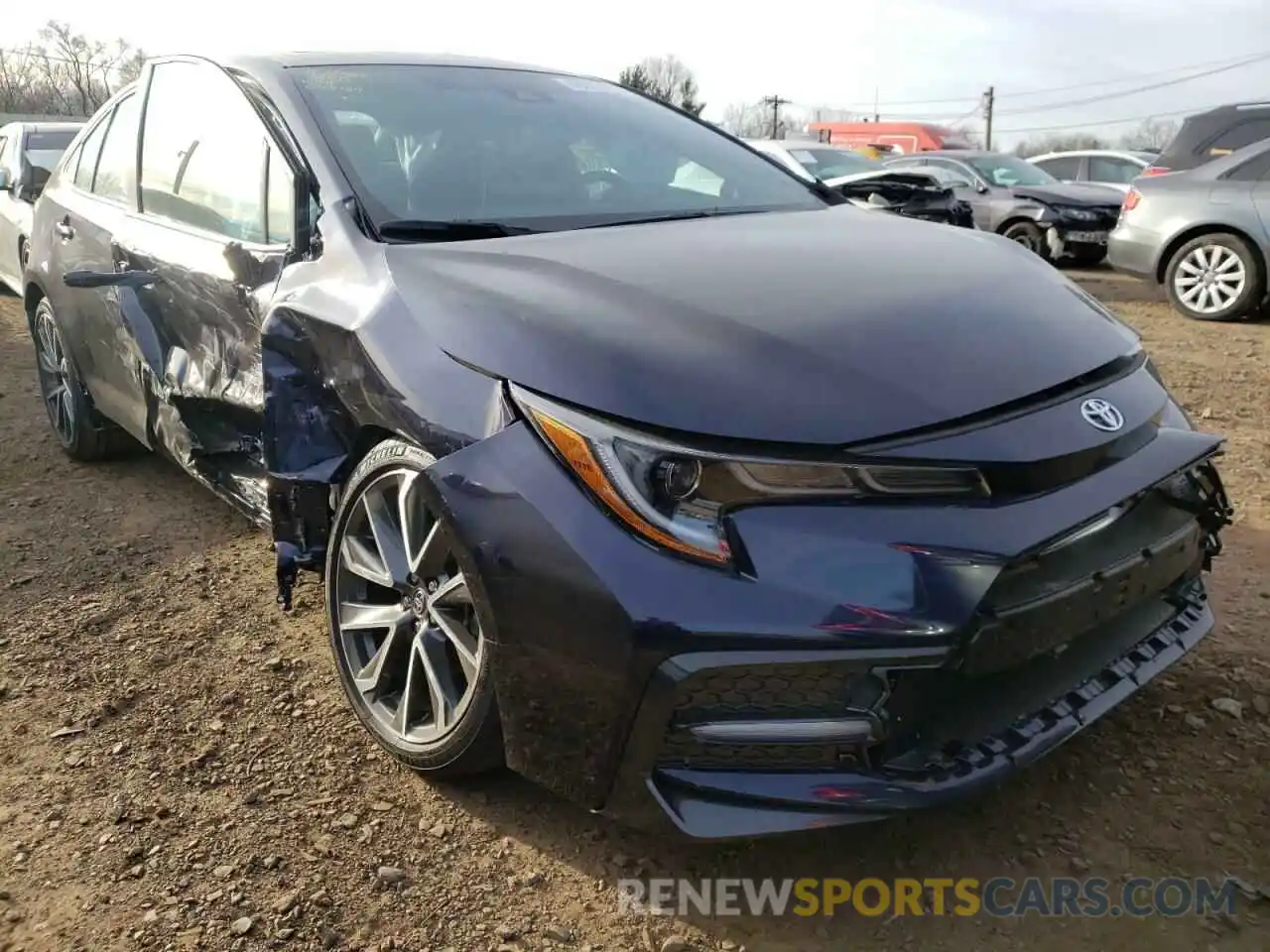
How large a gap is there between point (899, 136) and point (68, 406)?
101 ft

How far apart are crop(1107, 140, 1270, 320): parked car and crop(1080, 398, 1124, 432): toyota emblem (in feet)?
21.3

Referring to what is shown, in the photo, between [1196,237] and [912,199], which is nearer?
[912,199]

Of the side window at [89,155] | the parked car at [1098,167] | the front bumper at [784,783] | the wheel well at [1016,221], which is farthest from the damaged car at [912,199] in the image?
the parked car at [1098,167]

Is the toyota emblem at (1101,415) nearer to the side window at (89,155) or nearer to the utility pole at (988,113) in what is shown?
the side window at (89,155)

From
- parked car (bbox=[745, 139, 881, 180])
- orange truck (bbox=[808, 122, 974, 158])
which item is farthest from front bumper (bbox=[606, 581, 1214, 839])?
orange truck (bbox=[808, 122, 974, 158])

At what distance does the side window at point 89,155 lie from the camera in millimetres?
4016

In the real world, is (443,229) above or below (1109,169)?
below

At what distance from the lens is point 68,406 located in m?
4.45

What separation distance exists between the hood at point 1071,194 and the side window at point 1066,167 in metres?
4.58

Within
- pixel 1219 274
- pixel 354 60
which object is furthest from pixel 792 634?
pixel 1219 274

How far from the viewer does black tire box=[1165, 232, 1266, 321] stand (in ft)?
24.5

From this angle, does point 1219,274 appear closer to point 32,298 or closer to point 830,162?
point 830,162

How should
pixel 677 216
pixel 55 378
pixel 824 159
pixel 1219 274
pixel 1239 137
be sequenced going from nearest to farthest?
pixel 677 216
pixel 55 378
pixel 1219 274
pixel 1239 137
pixel 824 159

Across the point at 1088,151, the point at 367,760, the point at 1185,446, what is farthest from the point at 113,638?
the point at 1088,151
